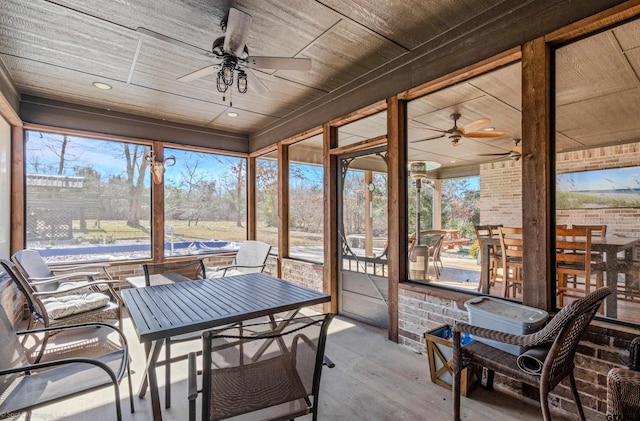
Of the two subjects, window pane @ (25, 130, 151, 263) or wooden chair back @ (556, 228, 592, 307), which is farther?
window pane @ (25, 130, 151, 263)

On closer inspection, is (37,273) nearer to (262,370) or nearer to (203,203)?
(203,203)

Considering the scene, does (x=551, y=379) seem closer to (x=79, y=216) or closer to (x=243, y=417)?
(x=243, y=417)

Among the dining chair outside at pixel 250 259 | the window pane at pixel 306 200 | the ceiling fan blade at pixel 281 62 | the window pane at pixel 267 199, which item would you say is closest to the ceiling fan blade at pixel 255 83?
the ceiling fan blade at pixel 281 62

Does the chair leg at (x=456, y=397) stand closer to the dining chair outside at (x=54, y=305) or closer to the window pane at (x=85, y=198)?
A: the dining chair outside at (x=54, y=305)

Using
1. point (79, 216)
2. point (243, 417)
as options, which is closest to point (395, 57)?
point (243, 417)

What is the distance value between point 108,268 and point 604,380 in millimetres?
5651

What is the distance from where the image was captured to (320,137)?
4.48m

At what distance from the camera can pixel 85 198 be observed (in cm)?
464

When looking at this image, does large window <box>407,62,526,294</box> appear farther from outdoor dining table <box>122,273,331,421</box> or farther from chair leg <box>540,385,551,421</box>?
outdoor dining table <box>122,273,331,421</box>

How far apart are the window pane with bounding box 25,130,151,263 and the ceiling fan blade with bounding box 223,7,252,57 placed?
339cm

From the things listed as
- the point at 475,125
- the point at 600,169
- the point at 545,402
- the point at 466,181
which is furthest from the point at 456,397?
the point at 475,125

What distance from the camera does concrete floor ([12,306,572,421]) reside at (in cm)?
206

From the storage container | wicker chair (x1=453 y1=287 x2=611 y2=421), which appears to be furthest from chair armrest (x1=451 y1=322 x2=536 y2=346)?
the storage container

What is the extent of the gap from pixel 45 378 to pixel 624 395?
120 inches
